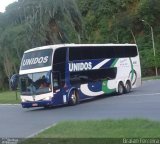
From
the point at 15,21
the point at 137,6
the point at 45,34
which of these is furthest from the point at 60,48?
the point at 137,6

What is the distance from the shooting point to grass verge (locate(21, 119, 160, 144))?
1219 cm

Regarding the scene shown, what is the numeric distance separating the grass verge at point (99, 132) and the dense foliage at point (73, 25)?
34.0m

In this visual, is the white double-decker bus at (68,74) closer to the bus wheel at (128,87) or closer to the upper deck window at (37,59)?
the upper deck window at (37,59)

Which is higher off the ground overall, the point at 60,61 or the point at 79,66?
the point at 60,61

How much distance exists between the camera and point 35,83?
2812 centimetres

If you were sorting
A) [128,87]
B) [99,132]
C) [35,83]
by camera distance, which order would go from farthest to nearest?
[128,87], [35,83], [99,132]

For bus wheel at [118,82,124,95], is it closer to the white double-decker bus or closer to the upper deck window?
the white double-decker bus

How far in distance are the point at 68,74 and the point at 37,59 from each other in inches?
79.1

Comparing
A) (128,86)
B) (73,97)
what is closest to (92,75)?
(73,97)

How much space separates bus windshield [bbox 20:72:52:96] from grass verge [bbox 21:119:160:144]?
1201 centimetres

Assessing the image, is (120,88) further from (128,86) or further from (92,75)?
(92,75)

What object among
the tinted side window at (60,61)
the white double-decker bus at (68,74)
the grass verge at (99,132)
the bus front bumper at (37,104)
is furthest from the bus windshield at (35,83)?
the grass verge at (99,132)

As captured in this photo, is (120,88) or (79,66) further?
(120,88)

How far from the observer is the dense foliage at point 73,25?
161 feet
